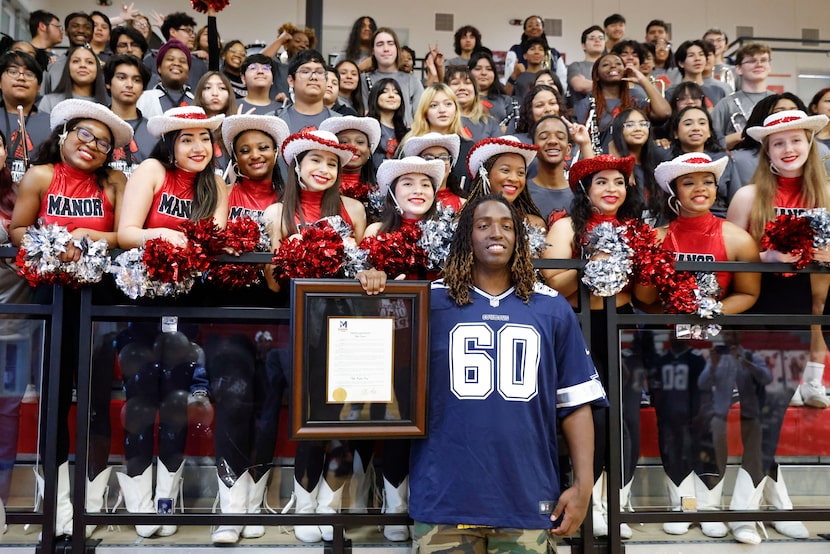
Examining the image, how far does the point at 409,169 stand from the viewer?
13.2 feet

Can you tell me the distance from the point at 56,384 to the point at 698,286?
9.59ft

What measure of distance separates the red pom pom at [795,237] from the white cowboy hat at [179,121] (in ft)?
9.37

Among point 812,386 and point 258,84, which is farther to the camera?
point 258,84

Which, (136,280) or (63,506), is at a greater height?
(136,280)

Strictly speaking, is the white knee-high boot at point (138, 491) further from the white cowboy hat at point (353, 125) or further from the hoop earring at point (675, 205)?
the hoop earring at point (675, 205)

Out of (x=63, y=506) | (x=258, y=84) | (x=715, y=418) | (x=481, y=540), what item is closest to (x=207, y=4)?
(x=258, y=84)

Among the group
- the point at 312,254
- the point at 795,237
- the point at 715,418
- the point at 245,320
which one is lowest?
the point at 715,418

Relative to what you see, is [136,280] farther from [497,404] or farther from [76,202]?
[497,404]

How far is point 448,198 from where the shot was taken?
4.67 meters

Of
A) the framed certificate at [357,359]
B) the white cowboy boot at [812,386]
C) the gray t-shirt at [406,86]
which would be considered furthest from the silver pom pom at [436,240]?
the gray t-shirt at [406,86]

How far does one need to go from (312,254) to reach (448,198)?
159 cm

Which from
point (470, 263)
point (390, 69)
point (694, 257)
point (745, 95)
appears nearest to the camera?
point (470, 263)

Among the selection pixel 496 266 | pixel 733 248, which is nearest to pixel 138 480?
pixel 496 266

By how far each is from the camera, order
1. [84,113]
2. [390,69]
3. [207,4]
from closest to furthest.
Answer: [84,113] → [207,4] → [390,69]
